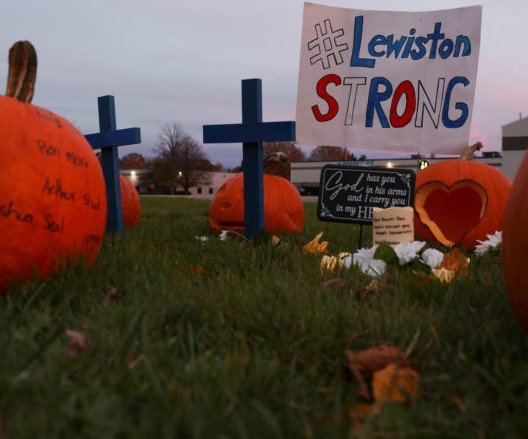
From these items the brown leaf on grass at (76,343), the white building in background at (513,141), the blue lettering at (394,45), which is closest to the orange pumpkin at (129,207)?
the blue lettering at (394,45)

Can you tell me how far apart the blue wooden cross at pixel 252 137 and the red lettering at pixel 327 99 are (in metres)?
0.62

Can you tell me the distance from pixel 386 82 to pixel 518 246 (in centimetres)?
331

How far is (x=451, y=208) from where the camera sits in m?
5.58

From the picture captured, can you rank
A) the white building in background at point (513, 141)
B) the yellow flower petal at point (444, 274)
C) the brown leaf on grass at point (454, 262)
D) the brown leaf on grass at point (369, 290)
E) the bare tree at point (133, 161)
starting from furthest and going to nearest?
the bare tree at point (133, 161) → the white building in background at point (513, 141) → the brown leaf on grass at point (454, 262) → the yellow flower petal at point (444, 274) → the brown leaf on grass at point (369, 290)

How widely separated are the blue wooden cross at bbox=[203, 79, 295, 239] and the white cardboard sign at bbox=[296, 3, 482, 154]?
19.6 inches

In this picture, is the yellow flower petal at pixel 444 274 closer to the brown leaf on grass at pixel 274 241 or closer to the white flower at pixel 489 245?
the brown leaf on grass at pixel 274 241

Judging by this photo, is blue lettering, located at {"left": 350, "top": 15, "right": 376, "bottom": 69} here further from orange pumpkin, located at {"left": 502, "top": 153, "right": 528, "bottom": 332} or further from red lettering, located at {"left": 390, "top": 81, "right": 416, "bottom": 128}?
orange pumpkin, located at {"left": 502, "top": 153, "right": 528, "bottom": 332}

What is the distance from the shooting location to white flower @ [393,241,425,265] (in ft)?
10.9

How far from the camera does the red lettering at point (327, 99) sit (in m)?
4.86

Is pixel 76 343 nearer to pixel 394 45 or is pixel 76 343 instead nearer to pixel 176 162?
pixel 394 45

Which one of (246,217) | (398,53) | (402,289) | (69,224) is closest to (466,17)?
(398,53)

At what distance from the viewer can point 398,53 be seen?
4.84m

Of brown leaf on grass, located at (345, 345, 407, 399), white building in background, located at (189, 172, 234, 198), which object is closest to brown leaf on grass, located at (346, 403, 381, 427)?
brown leaf on grass, located at (345, 345, 407, 399)

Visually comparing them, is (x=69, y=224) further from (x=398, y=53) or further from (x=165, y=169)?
(x=165, y=169)
